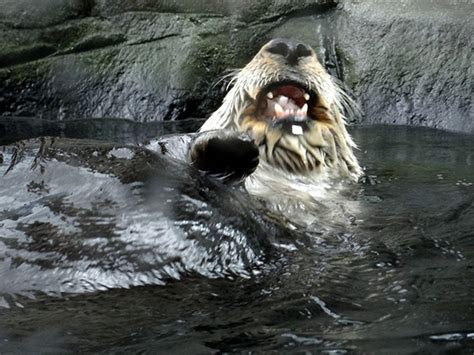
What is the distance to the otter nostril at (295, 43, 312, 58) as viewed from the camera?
3.90m

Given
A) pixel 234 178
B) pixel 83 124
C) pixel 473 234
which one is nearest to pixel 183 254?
pixel 234 178

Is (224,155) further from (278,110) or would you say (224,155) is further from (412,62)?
(412,62)

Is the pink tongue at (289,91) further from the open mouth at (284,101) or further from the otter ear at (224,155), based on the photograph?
the otter ear at (224,155)

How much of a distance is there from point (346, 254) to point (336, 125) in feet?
4.29

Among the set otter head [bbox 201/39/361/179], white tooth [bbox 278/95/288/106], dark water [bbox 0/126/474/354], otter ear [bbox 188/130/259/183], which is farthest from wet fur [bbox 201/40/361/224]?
dark water [bbox 0/126/474/354]

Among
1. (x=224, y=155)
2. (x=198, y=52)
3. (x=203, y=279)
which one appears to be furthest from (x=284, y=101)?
(x=198, y=52)

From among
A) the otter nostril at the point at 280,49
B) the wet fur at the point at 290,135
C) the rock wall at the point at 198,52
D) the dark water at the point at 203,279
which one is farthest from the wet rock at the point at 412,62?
the dark water at the point at 203,279

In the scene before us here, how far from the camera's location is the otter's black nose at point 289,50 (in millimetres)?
3871

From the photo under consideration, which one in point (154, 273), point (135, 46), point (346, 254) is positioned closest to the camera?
point (154, 273)

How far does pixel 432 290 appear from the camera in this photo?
7.81 feet

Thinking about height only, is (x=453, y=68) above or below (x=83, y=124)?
above

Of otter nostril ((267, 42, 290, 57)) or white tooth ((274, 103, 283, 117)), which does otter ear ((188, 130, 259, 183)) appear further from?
otter nostril ((267, 42, 290, 57))

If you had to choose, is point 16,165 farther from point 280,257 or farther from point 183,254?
point 280,257

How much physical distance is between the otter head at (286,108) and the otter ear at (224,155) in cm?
85
